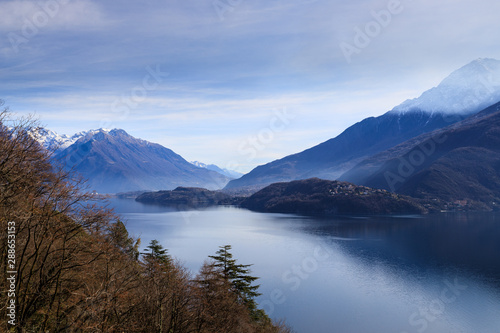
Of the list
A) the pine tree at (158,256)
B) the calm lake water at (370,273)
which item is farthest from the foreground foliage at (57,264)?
the calm lake water at (370,273)

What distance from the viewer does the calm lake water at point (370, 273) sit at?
4584 cm

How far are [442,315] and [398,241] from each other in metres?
57.4

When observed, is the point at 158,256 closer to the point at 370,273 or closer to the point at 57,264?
the point at 57,264

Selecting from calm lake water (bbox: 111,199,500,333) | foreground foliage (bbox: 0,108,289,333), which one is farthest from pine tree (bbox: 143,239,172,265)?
calm lake water (bbox: 111,199,500,333)

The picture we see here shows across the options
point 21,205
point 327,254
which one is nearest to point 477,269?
point 327,254

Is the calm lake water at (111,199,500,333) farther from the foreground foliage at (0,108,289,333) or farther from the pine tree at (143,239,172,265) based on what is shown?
the foreground foliage at (0,108,289,333)

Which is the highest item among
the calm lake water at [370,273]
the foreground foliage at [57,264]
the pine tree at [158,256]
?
the foreground foliage at [57,264]

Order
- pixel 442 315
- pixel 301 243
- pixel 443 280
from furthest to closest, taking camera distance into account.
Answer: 1. pixel 301 243
2. pixel 443 280
3. pixel 442 315

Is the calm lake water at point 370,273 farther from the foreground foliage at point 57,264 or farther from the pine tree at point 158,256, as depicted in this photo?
the foreground foliage at point 57,264

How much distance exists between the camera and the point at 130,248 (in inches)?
1928

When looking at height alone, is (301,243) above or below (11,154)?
below

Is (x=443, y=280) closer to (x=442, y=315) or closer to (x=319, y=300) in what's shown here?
(x=442, y=315)

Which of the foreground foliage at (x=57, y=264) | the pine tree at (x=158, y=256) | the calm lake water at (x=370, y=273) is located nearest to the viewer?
the foreground foliage at (x=57, y=264)

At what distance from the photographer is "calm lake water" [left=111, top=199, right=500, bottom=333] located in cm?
4584
